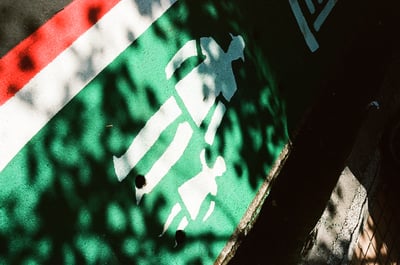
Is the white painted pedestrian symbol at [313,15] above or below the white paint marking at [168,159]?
below

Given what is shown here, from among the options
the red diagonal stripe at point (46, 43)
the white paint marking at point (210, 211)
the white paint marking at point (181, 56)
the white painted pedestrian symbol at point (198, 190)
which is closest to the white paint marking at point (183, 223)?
the white painted pedestrian symbol at point (198, 190)

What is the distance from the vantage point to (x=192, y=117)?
13.9ft

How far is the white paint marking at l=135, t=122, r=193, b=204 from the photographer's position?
3819mm

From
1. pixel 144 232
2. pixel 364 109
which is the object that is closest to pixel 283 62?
pixel 364 109

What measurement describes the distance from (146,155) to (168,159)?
0.82ft

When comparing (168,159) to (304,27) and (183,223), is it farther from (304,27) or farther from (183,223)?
(304,27)

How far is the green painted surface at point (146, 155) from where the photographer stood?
3.15 meters

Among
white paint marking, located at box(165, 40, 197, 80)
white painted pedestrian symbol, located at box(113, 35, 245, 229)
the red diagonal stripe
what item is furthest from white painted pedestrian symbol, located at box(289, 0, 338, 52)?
the red diagonal stripe

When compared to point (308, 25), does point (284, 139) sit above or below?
below

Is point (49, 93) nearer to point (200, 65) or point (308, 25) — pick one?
point (200, 65)

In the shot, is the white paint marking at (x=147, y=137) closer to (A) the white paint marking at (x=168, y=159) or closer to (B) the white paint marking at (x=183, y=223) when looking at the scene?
(A) the white paint marking at (x=168, y=159)

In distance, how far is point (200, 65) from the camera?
14.4 feet

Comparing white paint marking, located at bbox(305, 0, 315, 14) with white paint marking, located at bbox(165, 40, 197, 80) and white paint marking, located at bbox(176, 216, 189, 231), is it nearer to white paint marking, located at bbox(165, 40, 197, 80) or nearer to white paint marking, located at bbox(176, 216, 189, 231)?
white paint marking, located at bbox(165, 40, 197, 80)

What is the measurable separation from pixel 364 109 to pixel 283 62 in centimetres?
137
